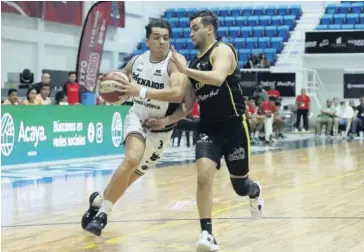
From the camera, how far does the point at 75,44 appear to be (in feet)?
89.7

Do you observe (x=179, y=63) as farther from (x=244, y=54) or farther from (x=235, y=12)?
(x=235, y=12)

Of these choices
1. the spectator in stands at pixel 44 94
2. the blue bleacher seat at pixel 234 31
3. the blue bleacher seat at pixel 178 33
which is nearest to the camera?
the spectator in stands at pixel 44 94

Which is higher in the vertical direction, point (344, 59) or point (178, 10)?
point (178, 10)

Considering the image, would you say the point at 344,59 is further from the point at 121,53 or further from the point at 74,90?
the point at 74,90

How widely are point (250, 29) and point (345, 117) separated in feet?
22.7

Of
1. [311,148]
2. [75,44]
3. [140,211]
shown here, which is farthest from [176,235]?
[75,44]

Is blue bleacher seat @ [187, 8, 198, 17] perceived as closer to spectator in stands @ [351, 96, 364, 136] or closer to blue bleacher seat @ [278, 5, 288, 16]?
blue bleacher seat @ [278, 5, 288, 16]

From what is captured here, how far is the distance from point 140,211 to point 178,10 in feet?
85.1

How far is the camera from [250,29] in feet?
103

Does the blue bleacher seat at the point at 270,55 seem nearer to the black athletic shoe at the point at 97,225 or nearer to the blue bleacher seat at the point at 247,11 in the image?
the blue bleacher seat at the point at 247,11

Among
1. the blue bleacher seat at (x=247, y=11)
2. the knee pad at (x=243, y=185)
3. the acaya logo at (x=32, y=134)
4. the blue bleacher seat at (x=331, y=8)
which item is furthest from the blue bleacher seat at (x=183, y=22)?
the knee pad at (x=243, y=185)

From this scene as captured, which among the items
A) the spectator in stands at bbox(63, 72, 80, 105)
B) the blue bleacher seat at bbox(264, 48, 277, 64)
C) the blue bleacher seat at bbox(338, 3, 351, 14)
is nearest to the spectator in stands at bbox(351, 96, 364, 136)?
the blue bleacher seat at bbox(264, 48, 277, 64)

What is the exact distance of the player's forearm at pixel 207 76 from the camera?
18.0 ft

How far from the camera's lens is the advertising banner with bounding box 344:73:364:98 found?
29.3m
